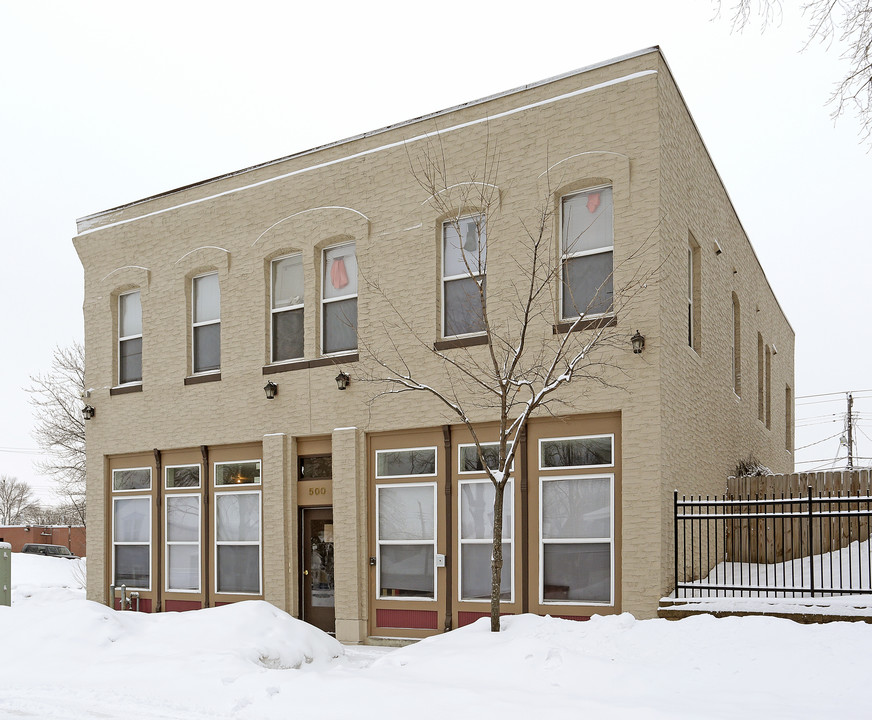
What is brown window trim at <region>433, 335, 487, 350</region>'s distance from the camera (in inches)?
539

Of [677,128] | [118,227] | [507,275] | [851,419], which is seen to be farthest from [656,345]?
[851,419]

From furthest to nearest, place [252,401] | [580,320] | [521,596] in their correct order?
[252,401]
[521,596]
[580,320]

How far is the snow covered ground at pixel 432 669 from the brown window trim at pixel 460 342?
437cm

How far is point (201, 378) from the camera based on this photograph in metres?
17.0

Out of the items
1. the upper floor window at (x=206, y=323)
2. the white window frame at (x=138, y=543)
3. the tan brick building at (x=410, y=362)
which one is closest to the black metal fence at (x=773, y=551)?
the tan brick building at (x=410, y=362)

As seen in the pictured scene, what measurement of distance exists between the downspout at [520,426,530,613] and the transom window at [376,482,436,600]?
1.62 m

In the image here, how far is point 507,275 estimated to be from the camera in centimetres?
1346

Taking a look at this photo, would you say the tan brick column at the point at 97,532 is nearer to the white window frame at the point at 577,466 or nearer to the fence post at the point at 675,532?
the white window frame at the point at 577,466

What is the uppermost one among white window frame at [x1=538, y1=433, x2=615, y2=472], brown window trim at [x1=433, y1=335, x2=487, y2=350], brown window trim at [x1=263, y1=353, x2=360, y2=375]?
brown window trim at [x1=433, y1=335, x2=487, y2=350]

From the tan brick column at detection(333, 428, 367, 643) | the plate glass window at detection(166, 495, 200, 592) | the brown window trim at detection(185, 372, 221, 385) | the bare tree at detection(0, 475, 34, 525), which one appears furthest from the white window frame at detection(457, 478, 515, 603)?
the bare tree at detection(0, 475, 34, 525)

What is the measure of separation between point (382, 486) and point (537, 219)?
506 centimetres

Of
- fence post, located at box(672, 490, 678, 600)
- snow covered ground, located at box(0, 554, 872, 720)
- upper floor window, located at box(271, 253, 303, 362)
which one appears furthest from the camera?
upper floor window, located at box(271, 253, 303, 362)

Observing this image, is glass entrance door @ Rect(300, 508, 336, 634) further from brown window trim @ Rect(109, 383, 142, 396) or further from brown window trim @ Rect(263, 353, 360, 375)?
brown window trim @ Rect(109, 383, 142, 396)

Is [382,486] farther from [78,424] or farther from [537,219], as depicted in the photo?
[78,424]
